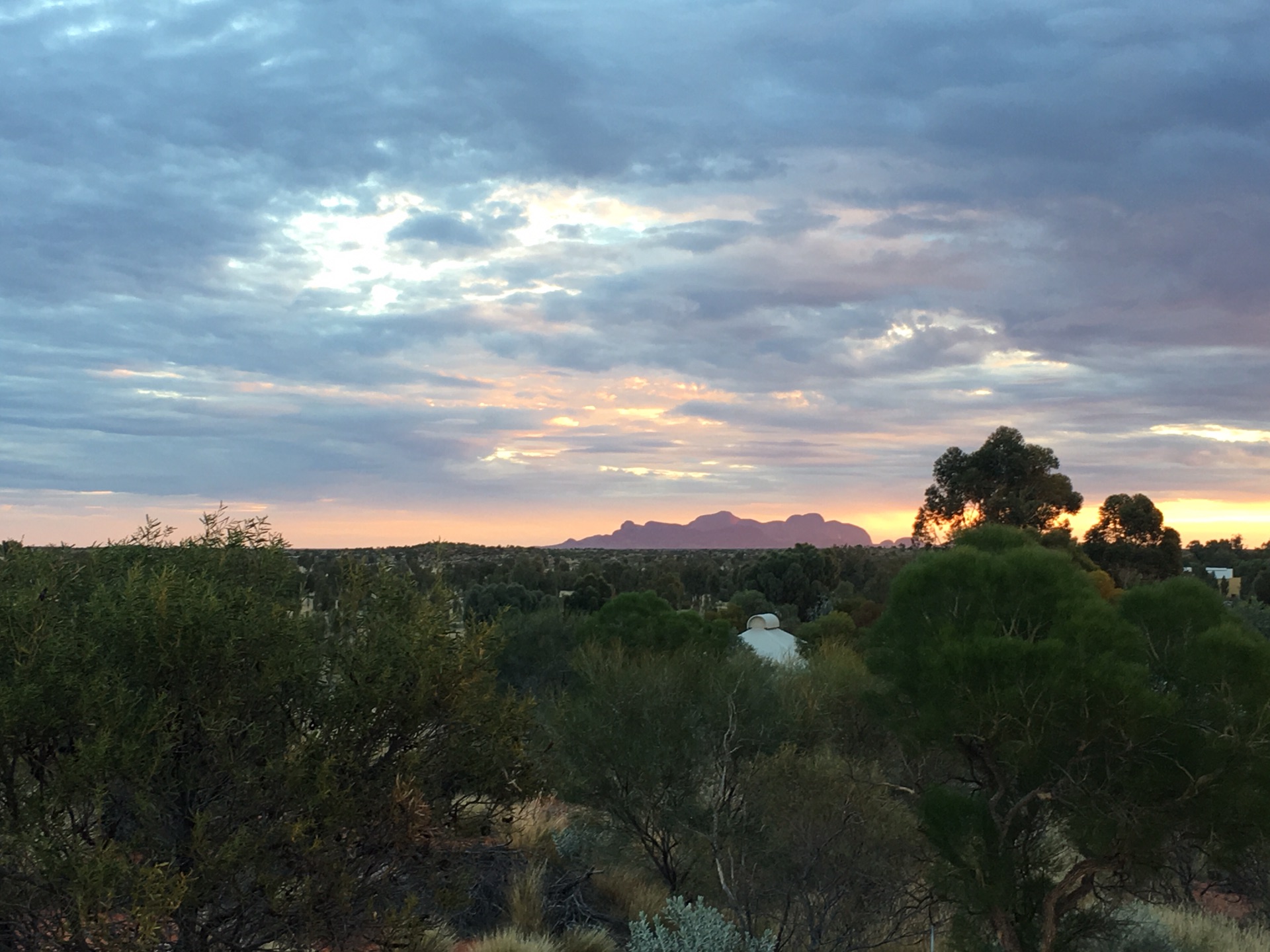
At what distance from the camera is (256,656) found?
6699 mm

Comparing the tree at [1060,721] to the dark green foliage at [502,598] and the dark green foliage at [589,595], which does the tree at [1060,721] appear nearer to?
the dark green foliage at [502,598]

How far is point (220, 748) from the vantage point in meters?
6.54

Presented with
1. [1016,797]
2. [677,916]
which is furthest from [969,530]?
[677,916]

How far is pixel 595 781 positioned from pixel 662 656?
2999mm

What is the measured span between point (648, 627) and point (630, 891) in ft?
38.0

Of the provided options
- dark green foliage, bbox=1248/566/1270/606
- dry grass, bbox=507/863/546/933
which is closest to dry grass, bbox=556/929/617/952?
dry grass, bbox=507/863/546/933

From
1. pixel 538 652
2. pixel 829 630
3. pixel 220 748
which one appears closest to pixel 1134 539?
pixel 829 630

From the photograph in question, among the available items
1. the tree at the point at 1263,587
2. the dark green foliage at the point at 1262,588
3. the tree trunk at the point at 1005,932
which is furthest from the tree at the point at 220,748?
the tree at the point at 1263,587

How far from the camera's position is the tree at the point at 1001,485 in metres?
54.7

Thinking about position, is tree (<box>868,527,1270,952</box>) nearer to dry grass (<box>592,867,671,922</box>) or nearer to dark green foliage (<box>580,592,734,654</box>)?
dry grass (<box>592,867,671,922</box>)

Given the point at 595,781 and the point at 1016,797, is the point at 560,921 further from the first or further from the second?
the point at 1016,797

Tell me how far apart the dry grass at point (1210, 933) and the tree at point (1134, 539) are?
38825 mm

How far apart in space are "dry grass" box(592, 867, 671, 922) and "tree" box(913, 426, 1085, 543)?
42.6 m

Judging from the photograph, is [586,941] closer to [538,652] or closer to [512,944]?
[512,944]
